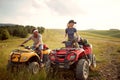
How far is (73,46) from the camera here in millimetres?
9266

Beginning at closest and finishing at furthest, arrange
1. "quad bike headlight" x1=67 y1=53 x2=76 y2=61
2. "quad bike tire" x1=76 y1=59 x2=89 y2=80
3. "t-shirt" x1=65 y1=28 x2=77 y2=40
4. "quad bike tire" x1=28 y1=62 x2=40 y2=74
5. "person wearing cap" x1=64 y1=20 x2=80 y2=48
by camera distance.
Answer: "quad bike tire" x1=76 y1=59 x2=89 y2=80
"quad bike headlight" x1=67 y1=53 x2=76 y2=61
"quad bike tire" x1=28 y1=62 x2=40 y2=74
"person wearing cap" x1=64 y1=20 x2=80 y2=48
"t-shirt" x1=65 y1=28 x2=77 y2=40

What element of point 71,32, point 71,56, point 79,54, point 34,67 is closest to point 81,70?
point 71,56

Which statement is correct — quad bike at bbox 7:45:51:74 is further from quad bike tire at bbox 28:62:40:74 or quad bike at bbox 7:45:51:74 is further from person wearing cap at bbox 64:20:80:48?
person wearing cap at bbox 64:20:80:48

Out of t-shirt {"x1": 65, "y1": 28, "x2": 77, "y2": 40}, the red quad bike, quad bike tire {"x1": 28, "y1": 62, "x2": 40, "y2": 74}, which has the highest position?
t-shirt {"x1": 65, "y1": 28, "x2": 77, "y2": 40}

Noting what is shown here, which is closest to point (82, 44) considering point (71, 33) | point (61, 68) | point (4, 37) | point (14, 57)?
point (71, 33)

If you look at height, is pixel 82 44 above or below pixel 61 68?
above

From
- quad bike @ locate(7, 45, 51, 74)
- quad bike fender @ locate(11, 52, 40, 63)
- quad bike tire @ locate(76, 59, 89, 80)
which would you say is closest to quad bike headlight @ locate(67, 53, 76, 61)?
quad bike tire @ locate(76, 59, 89, 80)

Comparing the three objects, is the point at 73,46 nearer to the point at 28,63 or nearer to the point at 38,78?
the point at 28,63

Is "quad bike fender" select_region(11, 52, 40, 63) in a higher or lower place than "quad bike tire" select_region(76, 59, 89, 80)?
higher

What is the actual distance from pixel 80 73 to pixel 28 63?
2348mm

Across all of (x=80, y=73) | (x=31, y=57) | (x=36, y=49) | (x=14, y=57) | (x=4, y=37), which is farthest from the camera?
(x=4, y=37)

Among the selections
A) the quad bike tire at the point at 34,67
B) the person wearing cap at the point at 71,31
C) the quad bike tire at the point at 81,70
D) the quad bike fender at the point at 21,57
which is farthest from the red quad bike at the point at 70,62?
the person wearing cap at the point at 71,31

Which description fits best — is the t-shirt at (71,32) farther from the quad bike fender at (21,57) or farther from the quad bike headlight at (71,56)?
the quad bike fender at (21,57)

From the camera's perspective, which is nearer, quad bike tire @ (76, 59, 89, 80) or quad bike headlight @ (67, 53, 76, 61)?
quad bike tire @ (76, 59, 89, 80)
